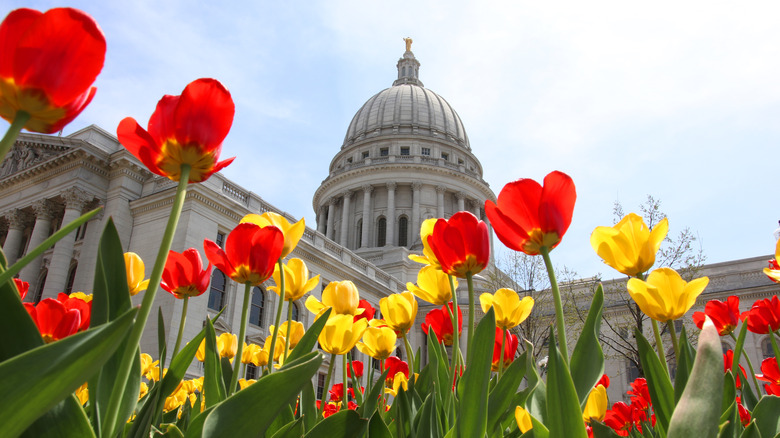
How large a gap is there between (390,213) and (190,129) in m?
51.9

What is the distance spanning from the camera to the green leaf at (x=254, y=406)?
3.52 ft

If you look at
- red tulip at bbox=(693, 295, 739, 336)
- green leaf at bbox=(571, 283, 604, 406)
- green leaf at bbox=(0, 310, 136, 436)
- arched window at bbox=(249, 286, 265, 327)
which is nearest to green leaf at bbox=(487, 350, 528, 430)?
green leaf at bbox=(571, 283, 604, 406)

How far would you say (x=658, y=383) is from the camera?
5.26 ft

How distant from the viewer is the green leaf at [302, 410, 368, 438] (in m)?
1.29

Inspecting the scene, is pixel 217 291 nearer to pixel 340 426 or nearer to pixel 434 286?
pixel 434 286

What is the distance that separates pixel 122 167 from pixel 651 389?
2941 cm

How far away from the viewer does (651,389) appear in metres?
1.62

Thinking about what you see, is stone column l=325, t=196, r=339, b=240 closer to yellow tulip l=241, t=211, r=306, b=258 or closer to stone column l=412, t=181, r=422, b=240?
stone column l=412, t=181, r=422, b=240

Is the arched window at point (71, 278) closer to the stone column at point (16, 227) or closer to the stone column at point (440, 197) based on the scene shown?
the stone column at point (16, 227)

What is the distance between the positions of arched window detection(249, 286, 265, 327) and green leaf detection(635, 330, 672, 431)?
87.1ft

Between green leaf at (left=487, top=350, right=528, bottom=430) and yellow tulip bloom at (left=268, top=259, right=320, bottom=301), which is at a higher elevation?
yellow tulip bloom at (left=268, top=259, right=320, bottom=301)

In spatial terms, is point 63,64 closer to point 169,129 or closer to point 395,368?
point 169,129

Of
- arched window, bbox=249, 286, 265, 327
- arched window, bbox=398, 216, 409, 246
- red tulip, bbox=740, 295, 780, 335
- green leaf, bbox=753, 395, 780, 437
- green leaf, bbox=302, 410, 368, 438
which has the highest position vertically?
arched window, bbox=398, 216, 409, 246

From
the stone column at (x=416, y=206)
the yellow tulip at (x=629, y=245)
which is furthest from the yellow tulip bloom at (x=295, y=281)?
the stone column at (x=416, y=206)
